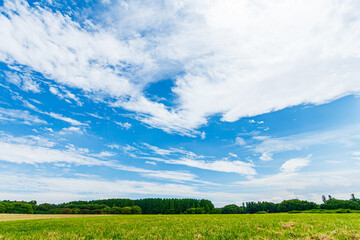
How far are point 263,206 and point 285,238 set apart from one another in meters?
154

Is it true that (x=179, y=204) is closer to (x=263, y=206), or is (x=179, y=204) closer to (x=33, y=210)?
(x=263, y=206)

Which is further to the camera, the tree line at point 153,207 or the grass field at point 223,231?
the tree line at point 153,207

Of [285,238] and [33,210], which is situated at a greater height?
[285,238]

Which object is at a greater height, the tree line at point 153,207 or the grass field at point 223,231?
the grass field at point 223,231

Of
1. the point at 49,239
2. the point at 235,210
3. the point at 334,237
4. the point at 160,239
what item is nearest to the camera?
the point at 334,237

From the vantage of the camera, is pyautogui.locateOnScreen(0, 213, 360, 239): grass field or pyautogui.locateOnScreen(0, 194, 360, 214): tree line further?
pyautogui.locateOnScreen(0, 194, 360, 214): tree line

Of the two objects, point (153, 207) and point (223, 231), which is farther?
point (153, 207)

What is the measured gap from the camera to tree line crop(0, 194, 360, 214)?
99.0 meters

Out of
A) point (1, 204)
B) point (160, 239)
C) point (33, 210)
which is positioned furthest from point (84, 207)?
point (160, 239)

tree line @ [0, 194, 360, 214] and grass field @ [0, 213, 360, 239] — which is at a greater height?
grass field @ [0, 213, 360, 239]

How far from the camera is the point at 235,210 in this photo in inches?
5802

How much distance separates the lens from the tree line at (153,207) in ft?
325

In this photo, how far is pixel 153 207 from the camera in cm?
14738

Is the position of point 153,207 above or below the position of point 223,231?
below
